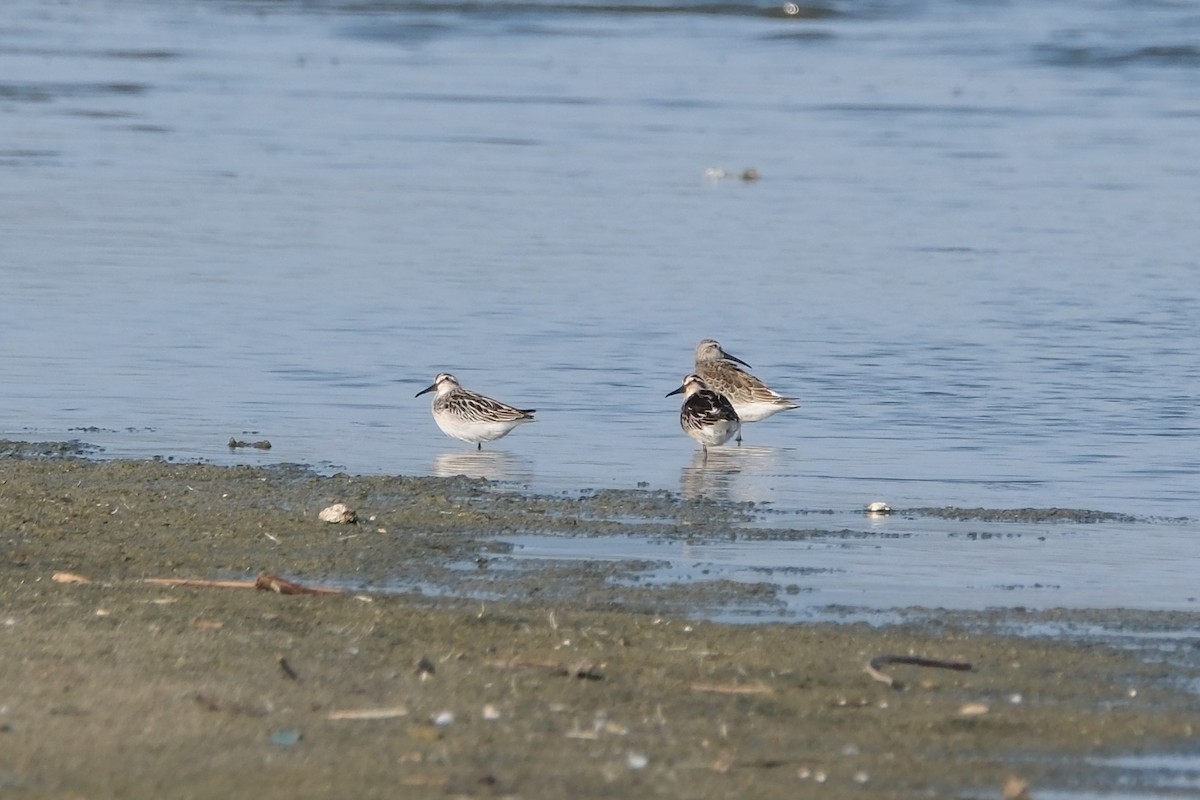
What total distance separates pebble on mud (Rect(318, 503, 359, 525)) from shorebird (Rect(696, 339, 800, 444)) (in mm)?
3953

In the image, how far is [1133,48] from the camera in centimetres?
3959

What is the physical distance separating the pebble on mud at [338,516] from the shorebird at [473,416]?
2.67m

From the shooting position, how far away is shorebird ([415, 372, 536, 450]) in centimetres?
1173

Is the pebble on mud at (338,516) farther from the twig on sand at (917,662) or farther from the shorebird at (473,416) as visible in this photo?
the twig on sand at (917,662)

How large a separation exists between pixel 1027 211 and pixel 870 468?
11342 millimetres

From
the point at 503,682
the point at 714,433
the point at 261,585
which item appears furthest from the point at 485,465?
the point at 503,682

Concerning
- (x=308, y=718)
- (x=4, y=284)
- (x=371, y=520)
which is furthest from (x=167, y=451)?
(x=4, y=284)

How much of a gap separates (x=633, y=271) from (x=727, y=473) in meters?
7.08

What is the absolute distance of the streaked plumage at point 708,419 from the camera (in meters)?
11.9

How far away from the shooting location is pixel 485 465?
11.3 metres

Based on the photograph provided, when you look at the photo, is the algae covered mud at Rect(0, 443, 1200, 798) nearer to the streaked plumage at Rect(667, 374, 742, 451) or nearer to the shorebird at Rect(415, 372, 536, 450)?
the shorebird at Rect(415, 372, 536, 450)

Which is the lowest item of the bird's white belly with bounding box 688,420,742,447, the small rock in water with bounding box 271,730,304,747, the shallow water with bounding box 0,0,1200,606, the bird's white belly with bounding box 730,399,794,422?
the small rock in water with bounding box 271,730,304,747

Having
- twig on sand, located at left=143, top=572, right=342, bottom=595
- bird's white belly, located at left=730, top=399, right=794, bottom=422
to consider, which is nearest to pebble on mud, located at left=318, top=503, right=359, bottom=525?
twig on sand, located at left=143, top=572, right=342, bottom=595

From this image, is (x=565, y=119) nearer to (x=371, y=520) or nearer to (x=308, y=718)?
(x=371, y=520)
